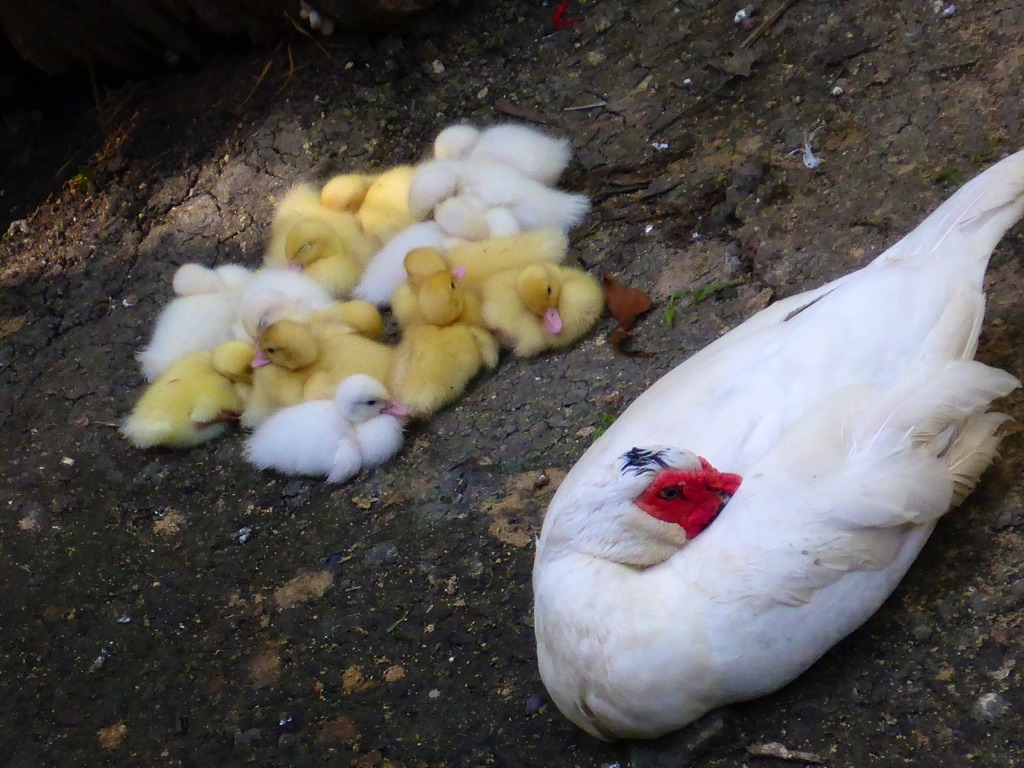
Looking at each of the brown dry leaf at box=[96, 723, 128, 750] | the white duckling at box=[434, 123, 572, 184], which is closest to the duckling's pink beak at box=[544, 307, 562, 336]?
the white duckling at box=[434, 123, 572, 184]

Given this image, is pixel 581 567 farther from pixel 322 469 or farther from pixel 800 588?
pixel 322 469

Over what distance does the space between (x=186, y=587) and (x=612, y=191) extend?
Result: 2.12 m

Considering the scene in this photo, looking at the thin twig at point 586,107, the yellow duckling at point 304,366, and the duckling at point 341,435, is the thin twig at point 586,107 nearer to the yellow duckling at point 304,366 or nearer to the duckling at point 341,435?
the yellow duckling at point 304,366

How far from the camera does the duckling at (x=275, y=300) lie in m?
3.67

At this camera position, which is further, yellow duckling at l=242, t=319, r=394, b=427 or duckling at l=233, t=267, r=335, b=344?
duckling at l=233, t=267, r=335, b=344

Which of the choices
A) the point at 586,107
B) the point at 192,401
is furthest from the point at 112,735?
the point at 586,107

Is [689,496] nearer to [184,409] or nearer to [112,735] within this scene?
[112,735]

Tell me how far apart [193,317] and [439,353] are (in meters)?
1.08

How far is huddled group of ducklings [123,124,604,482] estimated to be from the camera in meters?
3.41

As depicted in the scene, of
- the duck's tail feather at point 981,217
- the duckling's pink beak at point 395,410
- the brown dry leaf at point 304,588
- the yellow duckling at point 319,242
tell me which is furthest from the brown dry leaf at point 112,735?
the duck's tail feather at point 981,217

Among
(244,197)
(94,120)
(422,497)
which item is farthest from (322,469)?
(94,120)

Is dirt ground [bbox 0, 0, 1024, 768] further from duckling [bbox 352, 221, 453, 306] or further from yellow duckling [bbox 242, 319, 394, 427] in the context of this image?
duckling [bbox 352, 221, 453, 306]

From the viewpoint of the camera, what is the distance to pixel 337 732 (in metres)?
2.52

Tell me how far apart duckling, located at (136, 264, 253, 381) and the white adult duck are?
1.97 metres
